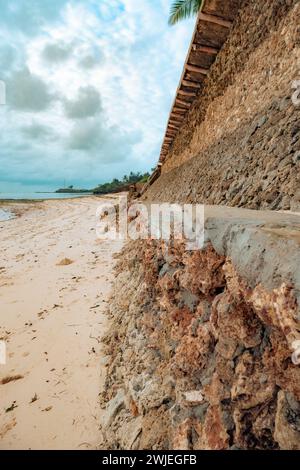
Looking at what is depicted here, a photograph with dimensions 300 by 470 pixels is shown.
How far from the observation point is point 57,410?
275 centimetres

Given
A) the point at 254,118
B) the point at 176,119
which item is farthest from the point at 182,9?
the point at 254,118

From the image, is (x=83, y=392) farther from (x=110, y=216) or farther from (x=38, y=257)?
(x=110, y=216)

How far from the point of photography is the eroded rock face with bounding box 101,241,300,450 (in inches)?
41.4

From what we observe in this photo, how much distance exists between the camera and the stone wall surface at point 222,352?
1.02 metres

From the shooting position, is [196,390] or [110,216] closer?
[196,390]

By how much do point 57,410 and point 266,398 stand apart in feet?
8.03

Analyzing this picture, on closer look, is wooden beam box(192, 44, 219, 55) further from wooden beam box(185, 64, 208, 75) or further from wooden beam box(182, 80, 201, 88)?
wooden beam box(182, 80, 201, 88)

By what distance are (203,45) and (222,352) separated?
5.58 metres

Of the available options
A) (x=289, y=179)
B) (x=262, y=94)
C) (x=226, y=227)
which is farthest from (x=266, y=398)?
(x=262, y=94)

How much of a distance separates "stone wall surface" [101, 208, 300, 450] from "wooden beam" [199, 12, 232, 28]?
13.7ft

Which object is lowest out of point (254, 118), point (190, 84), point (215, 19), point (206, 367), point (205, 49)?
point (206, 367)

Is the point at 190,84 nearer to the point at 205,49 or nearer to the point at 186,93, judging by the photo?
the point at 186,93

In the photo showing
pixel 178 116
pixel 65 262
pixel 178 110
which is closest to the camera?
pixel 178 110

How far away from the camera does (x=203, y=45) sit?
505 centimetres
